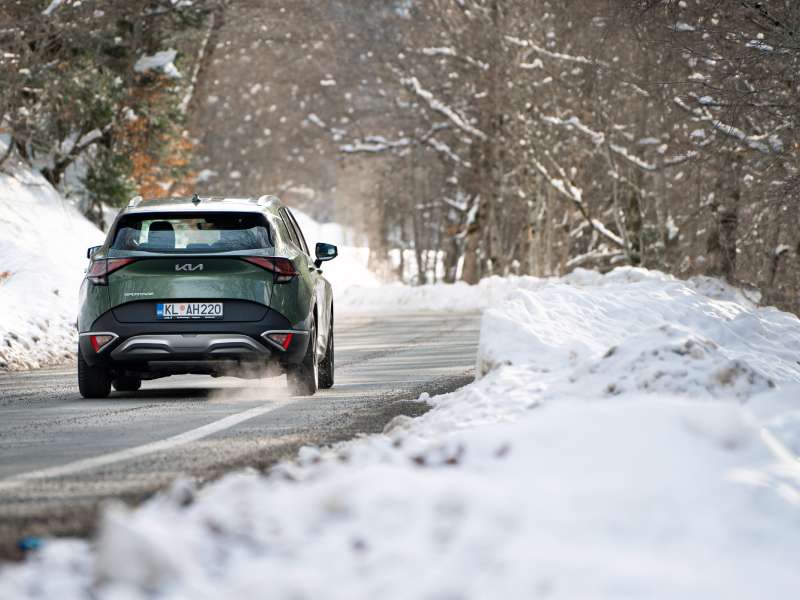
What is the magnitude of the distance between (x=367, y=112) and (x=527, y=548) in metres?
42.3

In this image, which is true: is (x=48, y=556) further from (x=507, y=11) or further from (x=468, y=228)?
(x=468, y=228)

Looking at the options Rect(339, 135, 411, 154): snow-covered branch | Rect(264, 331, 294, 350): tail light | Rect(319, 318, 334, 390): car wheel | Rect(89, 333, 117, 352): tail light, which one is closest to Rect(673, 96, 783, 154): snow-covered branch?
Rect(319, 318, 334, 390): car wheel

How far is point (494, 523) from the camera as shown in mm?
4891

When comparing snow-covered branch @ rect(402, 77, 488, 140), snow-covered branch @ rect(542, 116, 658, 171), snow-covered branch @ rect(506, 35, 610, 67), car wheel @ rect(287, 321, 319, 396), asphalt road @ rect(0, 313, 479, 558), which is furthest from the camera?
snow-covered branch @ rect(402, 77, 488, 140)

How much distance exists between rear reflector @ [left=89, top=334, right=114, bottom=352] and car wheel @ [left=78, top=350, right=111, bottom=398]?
9.7 inches

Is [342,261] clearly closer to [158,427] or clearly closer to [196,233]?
[196,233]

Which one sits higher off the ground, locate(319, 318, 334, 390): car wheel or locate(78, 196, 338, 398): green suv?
locate(78, 196, 338, 398): green suv

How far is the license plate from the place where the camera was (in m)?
11.8

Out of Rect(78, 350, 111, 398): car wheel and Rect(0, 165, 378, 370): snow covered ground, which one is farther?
Rect(0, 165, 378, 370): snow covered ground

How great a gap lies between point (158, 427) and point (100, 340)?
2.32 meters

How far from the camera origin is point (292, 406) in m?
11.3

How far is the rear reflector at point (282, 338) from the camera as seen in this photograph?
38.7 feet

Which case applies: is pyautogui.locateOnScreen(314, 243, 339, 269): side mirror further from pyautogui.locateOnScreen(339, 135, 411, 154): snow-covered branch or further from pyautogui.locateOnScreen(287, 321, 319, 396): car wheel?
pyautogui.locateOnScreen(339, 135, 411, 154): snow-covered branch

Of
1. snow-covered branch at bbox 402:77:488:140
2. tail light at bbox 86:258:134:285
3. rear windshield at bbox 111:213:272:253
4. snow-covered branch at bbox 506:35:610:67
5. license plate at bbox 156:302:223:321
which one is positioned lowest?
license plate at bbox 156:302:223:321
